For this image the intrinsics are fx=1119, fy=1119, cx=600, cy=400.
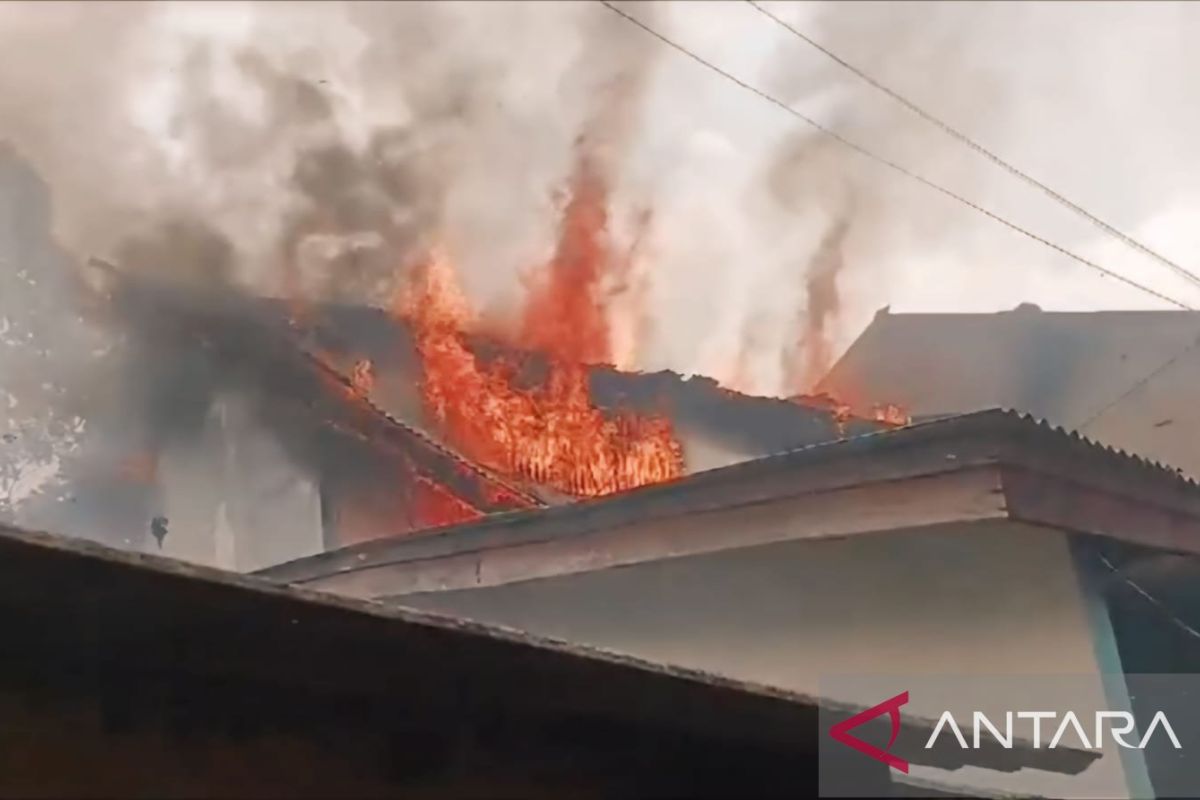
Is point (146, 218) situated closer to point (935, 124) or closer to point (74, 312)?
point (74, 312)

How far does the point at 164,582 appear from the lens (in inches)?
87.2

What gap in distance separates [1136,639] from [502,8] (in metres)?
9.09

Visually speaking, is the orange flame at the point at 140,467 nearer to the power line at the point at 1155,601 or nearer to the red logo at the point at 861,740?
the power line at the point at 1155,601

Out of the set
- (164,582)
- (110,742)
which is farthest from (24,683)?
(164,582)

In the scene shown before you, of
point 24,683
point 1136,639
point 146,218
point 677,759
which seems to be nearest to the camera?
point 24,683

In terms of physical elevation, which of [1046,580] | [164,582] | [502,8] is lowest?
[164,582]

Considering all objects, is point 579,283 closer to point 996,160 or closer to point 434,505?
point 434,505

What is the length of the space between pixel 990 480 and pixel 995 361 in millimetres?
12683

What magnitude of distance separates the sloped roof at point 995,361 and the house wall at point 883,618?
412 inches

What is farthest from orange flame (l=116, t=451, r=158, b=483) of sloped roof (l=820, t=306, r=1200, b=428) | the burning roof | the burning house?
sloped roof (l=820, t=306, r=1200, b=428)

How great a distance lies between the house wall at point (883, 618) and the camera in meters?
5.69

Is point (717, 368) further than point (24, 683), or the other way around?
point (717, 368)

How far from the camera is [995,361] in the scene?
1745cm

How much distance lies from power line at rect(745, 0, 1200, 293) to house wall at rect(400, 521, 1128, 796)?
7195 mm
